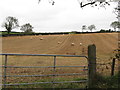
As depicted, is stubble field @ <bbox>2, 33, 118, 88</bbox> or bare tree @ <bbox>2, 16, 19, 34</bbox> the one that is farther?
bare tree @ <bbox>2, 16, 19, 34</bbox>

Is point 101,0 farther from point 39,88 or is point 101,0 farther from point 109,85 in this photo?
point 39,88

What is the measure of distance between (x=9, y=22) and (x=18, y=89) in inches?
2702

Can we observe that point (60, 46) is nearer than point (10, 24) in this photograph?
Yes

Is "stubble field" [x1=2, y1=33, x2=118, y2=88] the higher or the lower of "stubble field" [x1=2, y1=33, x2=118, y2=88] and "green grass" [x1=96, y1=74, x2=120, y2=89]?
the lower

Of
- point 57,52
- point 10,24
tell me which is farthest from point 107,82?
point 10,24

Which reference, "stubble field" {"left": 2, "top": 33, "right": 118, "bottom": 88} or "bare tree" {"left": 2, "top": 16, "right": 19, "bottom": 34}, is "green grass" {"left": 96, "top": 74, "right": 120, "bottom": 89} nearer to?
Result: "stubble field" {"left": 2, "top": 33, "right": 118, "bottom": 88}

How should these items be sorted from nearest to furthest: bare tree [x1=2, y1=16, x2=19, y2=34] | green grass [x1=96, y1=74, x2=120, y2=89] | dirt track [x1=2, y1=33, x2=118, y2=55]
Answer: green grass [x1=96, y1=74, x2=120, y2=89] < dirt track [x1=2, y1=33, x2=118, y2=55] < bare tree [x1=2, y1=16, x2=19, y2=34]

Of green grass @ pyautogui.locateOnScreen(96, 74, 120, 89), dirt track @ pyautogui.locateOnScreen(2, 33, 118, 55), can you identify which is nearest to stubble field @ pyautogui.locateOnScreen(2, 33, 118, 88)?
dirt track @ pyautogui.locateOnScreen(2, 33, 118, 55)

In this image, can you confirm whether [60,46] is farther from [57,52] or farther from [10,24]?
[10,24]

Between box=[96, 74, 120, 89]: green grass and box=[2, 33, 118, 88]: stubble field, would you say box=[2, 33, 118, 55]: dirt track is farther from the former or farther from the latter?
box=[96, 74, 120, 89]: green grass

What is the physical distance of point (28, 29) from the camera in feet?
257

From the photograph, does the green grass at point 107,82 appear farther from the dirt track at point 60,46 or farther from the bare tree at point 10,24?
the bare tree at point 10,24

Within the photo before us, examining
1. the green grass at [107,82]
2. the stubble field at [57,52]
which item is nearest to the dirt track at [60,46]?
the stubble field at [57,52]

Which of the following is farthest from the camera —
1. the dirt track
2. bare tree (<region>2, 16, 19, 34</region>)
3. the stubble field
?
bare tree (<region>2, 16, 19, 34</region>)
